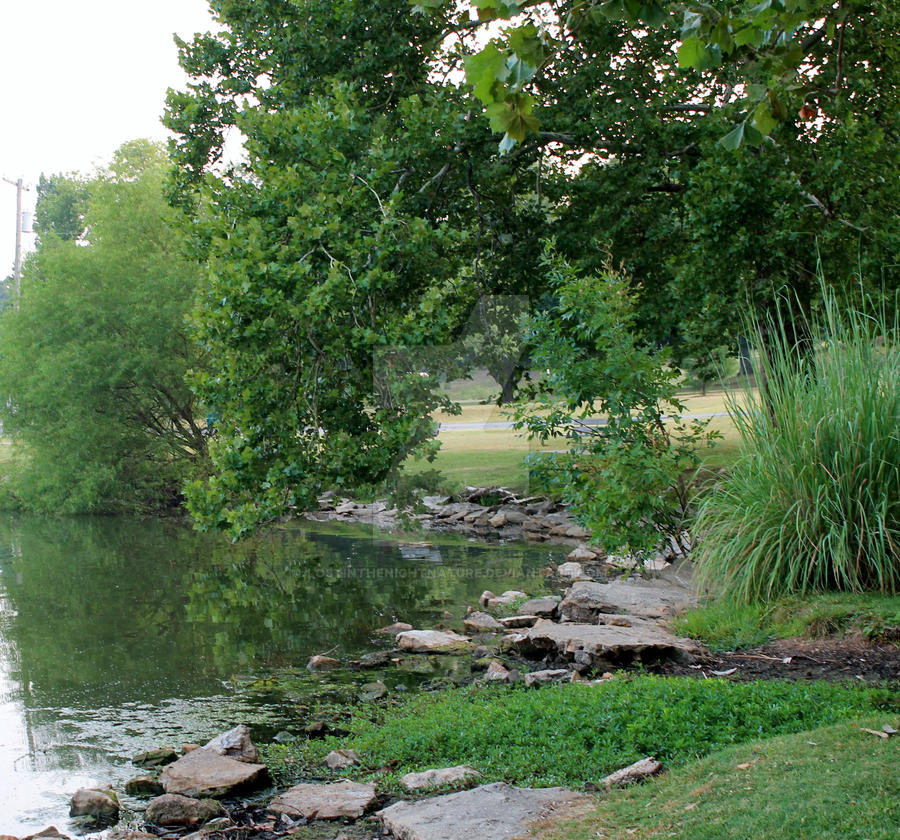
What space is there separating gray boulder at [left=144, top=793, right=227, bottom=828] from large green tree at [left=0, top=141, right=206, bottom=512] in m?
18.3

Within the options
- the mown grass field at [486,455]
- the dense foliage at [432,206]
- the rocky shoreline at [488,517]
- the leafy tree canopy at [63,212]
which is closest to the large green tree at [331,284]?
the dense foliage at [432,206]

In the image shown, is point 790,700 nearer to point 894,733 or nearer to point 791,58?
point 894,733

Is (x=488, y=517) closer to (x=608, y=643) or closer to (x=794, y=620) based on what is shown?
(x=608, y=643)

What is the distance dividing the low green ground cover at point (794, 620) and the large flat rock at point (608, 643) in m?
0.28

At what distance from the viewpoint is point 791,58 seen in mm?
4625

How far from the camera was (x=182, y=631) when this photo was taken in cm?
1106

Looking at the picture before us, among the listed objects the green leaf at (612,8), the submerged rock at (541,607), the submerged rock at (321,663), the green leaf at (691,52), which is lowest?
the submerged rock at (541,607)

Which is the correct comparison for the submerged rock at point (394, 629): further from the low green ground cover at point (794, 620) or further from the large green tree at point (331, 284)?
the low green ground cover at point (794, 620)

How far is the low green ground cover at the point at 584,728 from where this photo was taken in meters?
5.15

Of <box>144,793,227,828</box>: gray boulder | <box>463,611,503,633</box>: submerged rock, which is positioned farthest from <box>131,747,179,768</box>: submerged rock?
<box>463,611,503,633</box>: submerged rock

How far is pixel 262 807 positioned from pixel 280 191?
22.4 feet

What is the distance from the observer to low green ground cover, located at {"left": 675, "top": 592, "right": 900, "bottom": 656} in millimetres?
6602

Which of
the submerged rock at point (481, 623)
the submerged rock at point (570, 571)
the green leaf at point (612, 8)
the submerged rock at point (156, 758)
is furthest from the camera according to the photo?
the submerged rock at point (570, 571)

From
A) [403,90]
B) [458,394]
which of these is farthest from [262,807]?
[403,90]
